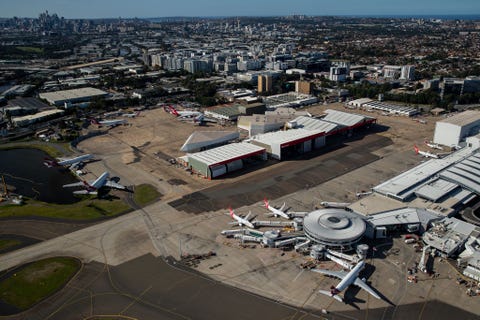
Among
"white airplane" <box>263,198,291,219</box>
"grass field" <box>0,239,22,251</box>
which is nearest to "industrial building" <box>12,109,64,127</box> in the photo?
"grass field" <box>0,239,22,251</box>

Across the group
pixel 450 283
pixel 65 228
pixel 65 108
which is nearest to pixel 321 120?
pixel 450 283

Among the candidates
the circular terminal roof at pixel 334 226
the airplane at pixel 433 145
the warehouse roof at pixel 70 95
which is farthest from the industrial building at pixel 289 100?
the circular terminal roof at pixel 334 226

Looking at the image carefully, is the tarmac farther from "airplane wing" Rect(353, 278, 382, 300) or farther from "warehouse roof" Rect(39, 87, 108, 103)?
"warehouse roof" Rect(39, 87, 108, 103)

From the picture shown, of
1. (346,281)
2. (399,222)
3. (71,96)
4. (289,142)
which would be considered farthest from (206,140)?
(71,96)

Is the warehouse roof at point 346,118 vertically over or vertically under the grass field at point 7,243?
over

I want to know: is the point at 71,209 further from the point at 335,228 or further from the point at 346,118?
the point at 346,118

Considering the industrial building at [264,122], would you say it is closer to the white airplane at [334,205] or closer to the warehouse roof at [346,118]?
the warehouse roof at [346,118]

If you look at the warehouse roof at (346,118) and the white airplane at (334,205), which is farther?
the warehouse roof at (346,118)

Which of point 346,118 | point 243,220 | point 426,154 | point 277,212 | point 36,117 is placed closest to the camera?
point 243,220
